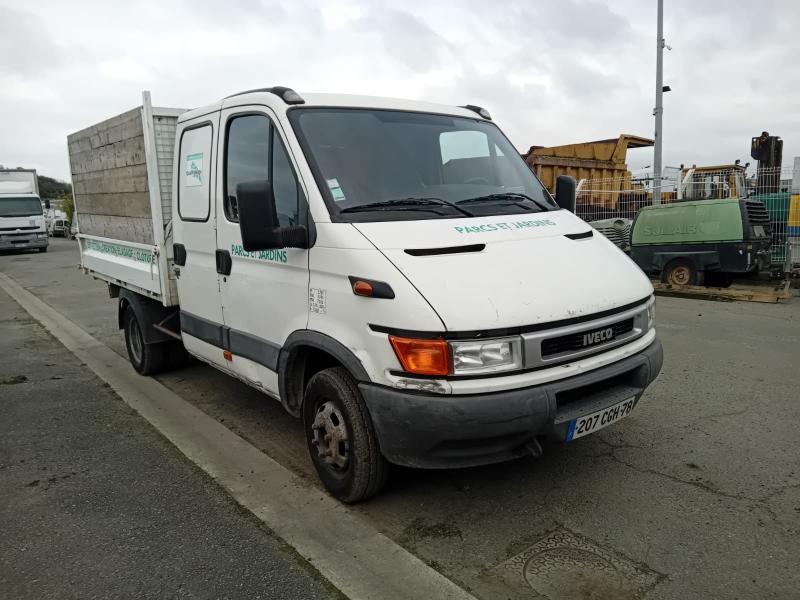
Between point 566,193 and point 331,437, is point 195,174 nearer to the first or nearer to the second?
point 331,437

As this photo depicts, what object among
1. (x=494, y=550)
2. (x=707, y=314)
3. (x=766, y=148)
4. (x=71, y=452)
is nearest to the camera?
(x=494, y=550)

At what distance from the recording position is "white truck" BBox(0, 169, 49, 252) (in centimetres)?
2588

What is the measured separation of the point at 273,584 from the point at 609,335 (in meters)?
2.06

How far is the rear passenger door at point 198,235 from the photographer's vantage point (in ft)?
14.3

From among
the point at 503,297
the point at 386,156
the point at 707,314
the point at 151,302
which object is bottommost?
the point at 707,314

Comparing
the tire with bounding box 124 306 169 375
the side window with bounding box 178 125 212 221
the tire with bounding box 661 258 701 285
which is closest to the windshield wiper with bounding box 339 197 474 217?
the side window with bounding box 178 125 212 221

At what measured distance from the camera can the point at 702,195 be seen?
14.8 meters

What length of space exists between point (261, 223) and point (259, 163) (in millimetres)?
750

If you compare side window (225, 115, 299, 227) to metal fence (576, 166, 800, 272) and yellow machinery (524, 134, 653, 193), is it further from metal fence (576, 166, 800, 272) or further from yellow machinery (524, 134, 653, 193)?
yellow machinery (524, 134, 653, 193)

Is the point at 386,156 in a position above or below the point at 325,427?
above

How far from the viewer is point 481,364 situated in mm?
2879

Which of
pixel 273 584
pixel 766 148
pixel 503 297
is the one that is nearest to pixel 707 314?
pixel 503 297

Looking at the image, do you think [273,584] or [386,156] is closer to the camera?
[273,584]

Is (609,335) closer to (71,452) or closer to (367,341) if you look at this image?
(367,341)
